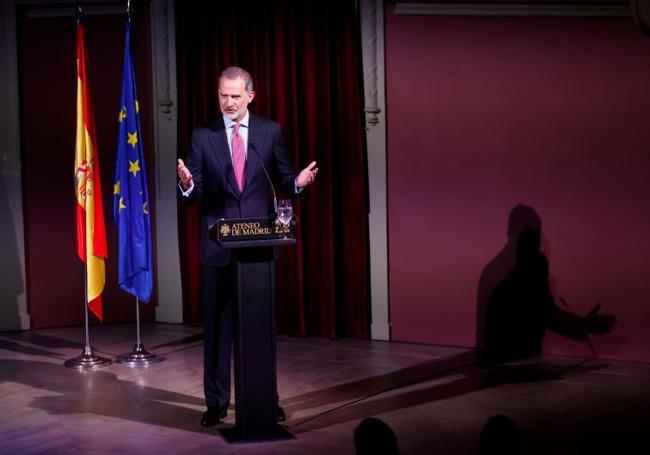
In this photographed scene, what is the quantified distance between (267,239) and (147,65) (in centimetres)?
384

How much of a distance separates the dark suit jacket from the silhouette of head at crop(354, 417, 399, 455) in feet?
6.65

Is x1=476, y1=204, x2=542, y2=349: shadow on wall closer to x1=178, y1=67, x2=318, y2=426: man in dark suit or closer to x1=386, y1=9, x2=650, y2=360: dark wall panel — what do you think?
x1=386, y1=9, x2=650, y2=360: dark wall panel

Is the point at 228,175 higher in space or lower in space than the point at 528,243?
higher

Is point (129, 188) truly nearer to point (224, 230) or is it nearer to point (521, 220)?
point (224, 230)

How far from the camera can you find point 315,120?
6.55 meters

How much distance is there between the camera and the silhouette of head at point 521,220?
234 inches

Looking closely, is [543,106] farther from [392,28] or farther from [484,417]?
[484,417]

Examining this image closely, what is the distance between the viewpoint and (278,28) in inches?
260

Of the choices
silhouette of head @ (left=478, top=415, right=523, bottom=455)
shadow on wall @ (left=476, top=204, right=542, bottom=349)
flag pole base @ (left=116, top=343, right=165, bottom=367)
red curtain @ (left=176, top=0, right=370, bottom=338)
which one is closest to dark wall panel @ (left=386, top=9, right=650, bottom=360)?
shadow on wall @ (left=476, top=204, right=542, bottom=349)

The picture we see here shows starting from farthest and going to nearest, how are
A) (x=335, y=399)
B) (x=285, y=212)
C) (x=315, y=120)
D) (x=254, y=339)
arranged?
(x=315, y=120), (x=335, y=399), (x=254, y=339), (x=285, y=212)

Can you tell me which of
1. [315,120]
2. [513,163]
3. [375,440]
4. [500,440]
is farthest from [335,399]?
[500,440]

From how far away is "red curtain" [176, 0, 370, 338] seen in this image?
255 inches

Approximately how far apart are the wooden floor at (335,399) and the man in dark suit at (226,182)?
400mm

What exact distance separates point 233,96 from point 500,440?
7.73ft
